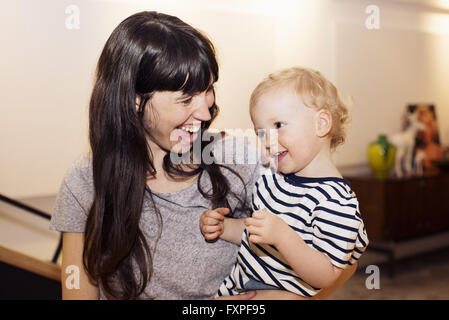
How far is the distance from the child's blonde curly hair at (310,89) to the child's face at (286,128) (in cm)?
1

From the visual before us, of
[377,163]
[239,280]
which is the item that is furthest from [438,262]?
[239,280]

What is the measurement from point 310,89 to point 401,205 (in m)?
3.40

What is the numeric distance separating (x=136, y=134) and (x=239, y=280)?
46 centimetres

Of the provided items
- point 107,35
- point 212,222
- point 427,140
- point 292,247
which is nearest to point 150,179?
point 212,222

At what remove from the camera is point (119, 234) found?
1270 mm

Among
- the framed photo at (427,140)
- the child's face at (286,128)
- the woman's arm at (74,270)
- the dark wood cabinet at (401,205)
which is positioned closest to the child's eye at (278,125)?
the child's face at (286,128)

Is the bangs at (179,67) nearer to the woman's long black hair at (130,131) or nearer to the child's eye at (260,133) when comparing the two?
the woman's long black hair at (130,131)

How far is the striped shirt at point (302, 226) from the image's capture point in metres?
1.09

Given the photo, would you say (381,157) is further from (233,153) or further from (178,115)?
(178,115)

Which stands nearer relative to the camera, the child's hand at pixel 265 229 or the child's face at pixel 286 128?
the child's hand at pixel 265 229

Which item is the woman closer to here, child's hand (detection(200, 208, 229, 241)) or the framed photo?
child's hand (detection(200, 208, 229, 241))

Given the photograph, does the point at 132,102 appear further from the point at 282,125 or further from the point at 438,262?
the point at 438,262

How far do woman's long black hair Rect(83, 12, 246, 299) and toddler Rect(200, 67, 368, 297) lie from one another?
17 centimetres

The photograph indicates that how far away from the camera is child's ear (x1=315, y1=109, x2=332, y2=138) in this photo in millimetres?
1179
